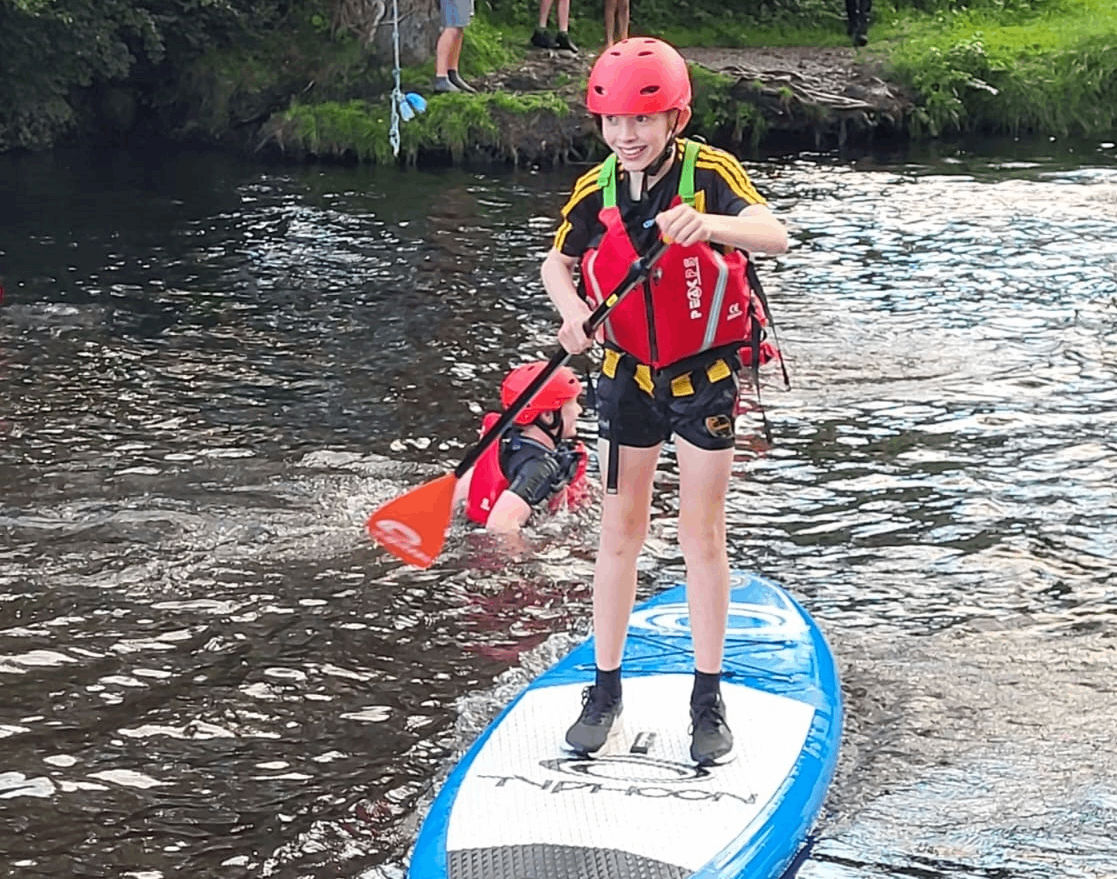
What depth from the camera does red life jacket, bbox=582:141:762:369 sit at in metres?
4.55

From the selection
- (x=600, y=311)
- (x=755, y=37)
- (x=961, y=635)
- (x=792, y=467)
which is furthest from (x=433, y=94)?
(x=600, y=311)

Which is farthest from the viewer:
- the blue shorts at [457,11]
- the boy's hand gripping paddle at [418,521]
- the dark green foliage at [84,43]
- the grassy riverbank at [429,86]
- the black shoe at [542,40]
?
the black shoe at [542,40]

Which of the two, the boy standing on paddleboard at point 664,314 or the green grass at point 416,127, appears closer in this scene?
the boy standing on paddleboard at point 664,314

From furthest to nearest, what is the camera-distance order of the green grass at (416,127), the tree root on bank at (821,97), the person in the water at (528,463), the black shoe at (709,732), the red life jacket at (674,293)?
the tree root on bank at (821,97) < the green grass at (416,127) < the person in the water at (528,463) < the black shoe at (709,732) < the red life jacket at (674,293)

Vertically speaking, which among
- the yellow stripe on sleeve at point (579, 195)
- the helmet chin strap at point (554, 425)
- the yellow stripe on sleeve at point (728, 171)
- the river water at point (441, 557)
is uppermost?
the yellow stripe on sleeve at point (728, 171)

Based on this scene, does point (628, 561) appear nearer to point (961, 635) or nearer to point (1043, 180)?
point (961, 635)

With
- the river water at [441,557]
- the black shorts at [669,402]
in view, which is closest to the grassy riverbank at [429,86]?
the river water at [441,557]

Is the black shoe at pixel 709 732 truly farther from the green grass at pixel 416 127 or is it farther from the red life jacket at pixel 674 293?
the green grass at pixel 416 127

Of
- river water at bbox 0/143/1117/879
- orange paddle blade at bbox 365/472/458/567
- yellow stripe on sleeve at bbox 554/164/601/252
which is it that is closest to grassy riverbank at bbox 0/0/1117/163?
river water at bbox 0/143/1117/879

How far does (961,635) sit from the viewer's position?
6391mm

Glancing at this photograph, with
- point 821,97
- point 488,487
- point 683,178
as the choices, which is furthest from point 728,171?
point 821,97

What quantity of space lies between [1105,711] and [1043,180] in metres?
11.5

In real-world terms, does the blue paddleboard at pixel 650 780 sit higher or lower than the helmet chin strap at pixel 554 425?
lower

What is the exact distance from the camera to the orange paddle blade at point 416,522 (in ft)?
17.4
